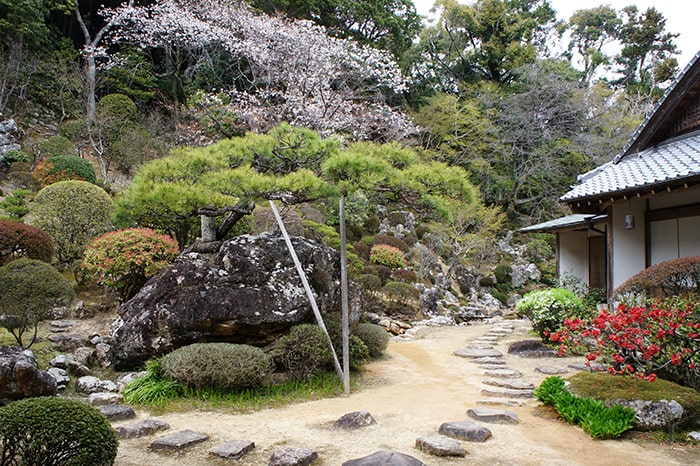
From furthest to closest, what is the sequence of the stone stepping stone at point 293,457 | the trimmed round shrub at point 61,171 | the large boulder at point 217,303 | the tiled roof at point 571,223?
the trimmed round shrub at point 61,171
the tiled roof at point 571,223
the large boulder at point 217,303
the stone stepping stone at point 293,457

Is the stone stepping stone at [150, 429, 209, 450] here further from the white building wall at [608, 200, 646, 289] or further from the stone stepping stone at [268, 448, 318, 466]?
the white building wall at [608, 200, 646, 289]

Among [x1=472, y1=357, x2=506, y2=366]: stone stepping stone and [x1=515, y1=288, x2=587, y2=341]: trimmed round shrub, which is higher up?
[x1=515, y1=288, x2=587, y2=341]: trimmed round shrub

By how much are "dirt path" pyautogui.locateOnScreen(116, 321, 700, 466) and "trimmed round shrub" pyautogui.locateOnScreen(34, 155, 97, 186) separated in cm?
1037

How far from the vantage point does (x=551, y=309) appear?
934 centimetres

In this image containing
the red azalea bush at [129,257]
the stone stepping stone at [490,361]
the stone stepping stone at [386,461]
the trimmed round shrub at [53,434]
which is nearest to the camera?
the trimmed round shrub at [53,434]

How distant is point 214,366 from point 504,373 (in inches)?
174

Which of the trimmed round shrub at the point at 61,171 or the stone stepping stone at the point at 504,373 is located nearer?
the stone stepping stone at the point at 504,373

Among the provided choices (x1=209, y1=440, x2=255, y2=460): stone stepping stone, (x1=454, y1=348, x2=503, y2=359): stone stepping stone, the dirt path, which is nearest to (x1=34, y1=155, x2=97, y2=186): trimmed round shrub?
the dirt path

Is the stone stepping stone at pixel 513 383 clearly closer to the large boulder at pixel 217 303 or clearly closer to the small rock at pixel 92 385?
the large boulder at pixel 217 303

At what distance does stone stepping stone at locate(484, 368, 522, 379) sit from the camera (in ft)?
22.7

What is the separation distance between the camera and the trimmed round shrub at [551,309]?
30.2 feet

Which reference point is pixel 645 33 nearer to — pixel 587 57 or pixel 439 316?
pixel 587 57

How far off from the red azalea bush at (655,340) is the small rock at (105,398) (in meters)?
5.22

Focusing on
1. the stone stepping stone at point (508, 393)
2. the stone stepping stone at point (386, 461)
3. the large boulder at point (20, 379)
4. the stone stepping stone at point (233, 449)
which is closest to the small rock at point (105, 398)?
the large boulder at point (20, 379)
